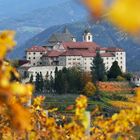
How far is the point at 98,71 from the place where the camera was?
6838 centimetres

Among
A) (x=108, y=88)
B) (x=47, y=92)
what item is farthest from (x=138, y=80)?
(x=47, y=92)

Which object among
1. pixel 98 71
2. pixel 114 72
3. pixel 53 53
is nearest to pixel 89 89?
pixel 98 71

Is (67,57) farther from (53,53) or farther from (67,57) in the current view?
(53,53)

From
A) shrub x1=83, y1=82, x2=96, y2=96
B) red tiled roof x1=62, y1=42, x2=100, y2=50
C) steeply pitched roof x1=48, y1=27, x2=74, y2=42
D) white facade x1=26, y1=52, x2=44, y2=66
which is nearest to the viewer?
→ shrub x1=83, y1=82, x2=96, y2=96

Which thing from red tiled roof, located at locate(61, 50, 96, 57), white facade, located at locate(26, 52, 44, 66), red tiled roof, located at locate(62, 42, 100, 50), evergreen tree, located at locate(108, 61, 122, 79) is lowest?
evergreen tree, located at locate(108, 61, 122, 79)

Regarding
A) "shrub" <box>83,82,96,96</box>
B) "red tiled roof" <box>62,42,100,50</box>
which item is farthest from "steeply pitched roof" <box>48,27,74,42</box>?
"shrub" <box>83,82,96,96</box>

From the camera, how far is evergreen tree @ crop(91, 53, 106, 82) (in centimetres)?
6631

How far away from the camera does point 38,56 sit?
259 ft

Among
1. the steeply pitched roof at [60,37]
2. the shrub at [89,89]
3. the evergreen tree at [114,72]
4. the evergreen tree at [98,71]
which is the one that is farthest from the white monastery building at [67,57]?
the shrub at [89,89]

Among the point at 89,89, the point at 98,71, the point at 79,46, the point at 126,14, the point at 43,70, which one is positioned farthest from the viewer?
the point at 79,46

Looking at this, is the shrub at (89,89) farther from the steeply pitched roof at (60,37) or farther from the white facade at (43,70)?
the steeply pitched roof at (60,37)

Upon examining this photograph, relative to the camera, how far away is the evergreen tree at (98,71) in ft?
218

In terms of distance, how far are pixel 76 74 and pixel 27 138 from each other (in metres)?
57.5

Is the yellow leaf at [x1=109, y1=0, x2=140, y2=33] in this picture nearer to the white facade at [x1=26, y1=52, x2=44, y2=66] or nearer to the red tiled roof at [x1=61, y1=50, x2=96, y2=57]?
the red tiled roof at [x1=61, y1=50, x2=96, y2=57]
